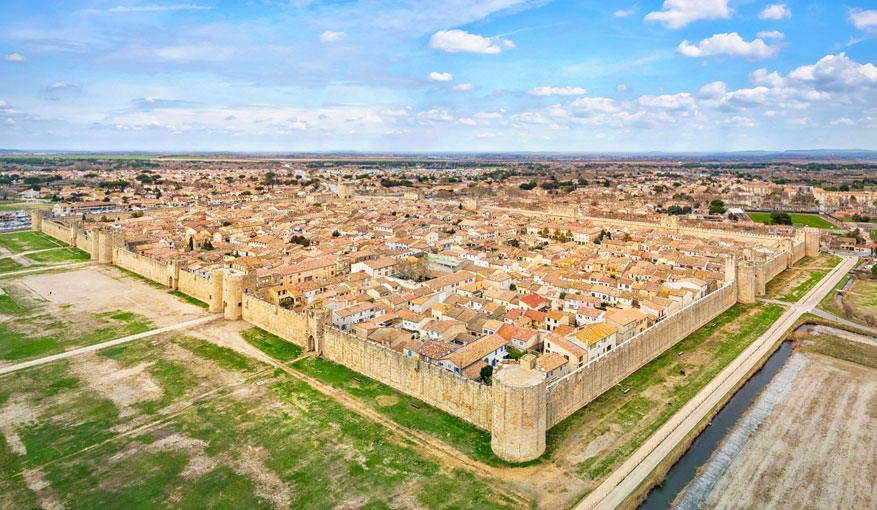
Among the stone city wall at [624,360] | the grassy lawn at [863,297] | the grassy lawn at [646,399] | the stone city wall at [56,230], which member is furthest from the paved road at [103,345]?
the grassy lawn at [863,297]

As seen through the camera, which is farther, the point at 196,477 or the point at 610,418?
the point at 610,418

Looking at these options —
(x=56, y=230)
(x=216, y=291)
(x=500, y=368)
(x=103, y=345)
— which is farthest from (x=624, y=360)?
(x=56, y=230)

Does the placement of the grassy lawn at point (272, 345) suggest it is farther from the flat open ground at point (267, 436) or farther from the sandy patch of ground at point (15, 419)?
the sandy patch of ground at point (15, 419)

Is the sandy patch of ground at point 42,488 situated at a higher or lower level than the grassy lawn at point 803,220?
lower

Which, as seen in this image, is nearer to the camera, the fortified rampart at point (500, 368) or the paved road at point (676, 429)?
the paved road at point (676, 429)

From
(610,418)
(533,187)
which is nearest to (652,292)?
(610,418)

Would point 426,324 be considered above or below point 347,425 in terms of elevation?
above

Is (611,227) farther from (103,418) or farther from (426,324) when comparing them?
(103,418)
